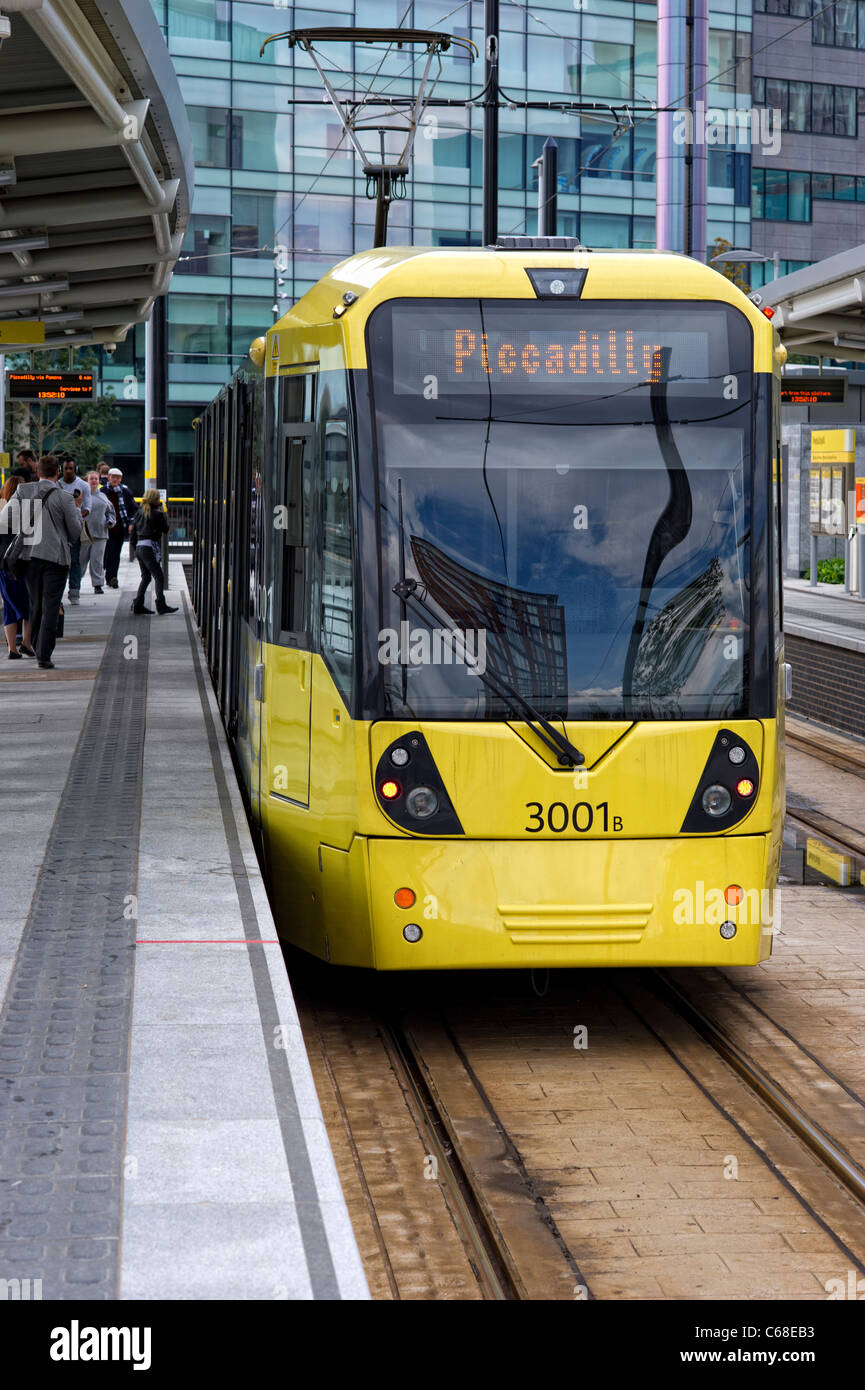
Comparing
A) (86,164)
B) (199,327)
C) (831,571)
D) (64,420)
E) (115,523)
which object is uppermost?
(199,327)

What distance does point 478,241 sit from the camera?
5591 centimetres

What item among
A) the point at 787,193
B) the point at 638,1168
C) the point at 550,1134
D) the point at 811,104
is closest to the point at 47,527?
the point at 550,1134

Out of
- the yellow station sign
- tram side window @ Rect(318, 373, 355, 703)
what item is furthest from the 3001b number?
the yellow station sign

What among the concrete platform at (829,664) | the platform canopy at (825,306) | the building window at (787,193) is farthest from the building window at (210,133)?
the concrete platform at (829,664)

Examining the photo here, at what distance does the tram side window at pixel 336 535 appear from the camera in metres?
7.14

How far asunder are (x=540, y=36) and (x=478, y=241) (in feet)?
20.0

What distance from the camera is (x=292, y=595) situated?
7875 mm

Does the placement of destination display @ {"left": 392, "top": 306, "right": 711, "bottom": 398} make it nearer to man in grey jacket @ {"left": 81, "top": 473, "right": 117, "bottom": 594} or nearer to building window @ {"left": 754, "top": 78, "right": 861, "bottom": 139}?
man in grey jacket @ {"left": 81, "top": 473, "right": 117, "bottom": 594}

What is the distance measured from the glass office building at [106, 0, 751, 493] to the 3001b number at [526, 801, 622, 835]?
1871 inches

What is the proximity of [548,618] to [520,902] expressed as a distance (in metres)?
1.08

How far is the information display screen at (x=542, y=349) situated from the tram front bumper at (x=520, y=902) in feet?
5.78

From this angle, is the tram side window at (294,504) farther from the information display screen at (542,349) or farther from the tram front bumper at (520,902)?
the tram front bumper at (520,902)

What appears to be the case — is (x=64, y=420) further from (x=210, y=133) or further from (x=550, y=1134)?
(x=550, y=1134)

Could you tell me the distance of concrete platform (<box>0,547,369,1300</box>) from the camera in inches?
154
